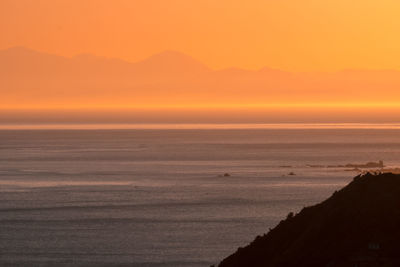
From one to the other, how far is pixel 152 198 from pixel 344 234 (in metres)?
59.3

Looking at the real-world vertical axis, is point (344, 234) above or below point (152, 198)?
above

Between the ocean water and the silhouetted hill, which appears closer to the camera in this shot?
the silhouetted hill

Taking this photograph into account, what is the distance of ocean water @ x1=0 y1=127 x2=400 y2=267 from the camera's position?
201 ft

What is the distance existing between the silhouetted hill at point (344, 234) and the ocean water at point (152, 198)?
18.4 meters

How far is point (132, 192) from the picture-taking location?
98625 millimetres

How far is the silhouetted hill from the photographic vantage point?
1297 inches

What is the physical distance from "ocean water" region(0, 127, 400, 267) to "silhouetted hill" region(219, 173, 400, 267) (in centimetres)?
1838

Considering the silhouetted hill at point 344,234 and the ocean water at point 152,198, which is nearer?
the silhouetted hill at point 344,234

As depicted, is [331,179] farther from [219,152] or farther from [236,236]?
[219,152]

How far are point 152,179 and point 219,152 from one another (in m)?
52.0

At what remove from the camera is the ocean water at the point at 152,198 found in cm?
6116

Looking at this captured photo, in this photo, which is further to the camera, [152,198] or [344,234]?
[152,198]

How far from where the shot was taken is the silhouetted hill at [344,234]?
32938 millimetres

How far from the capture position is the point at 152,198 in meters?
92.7
